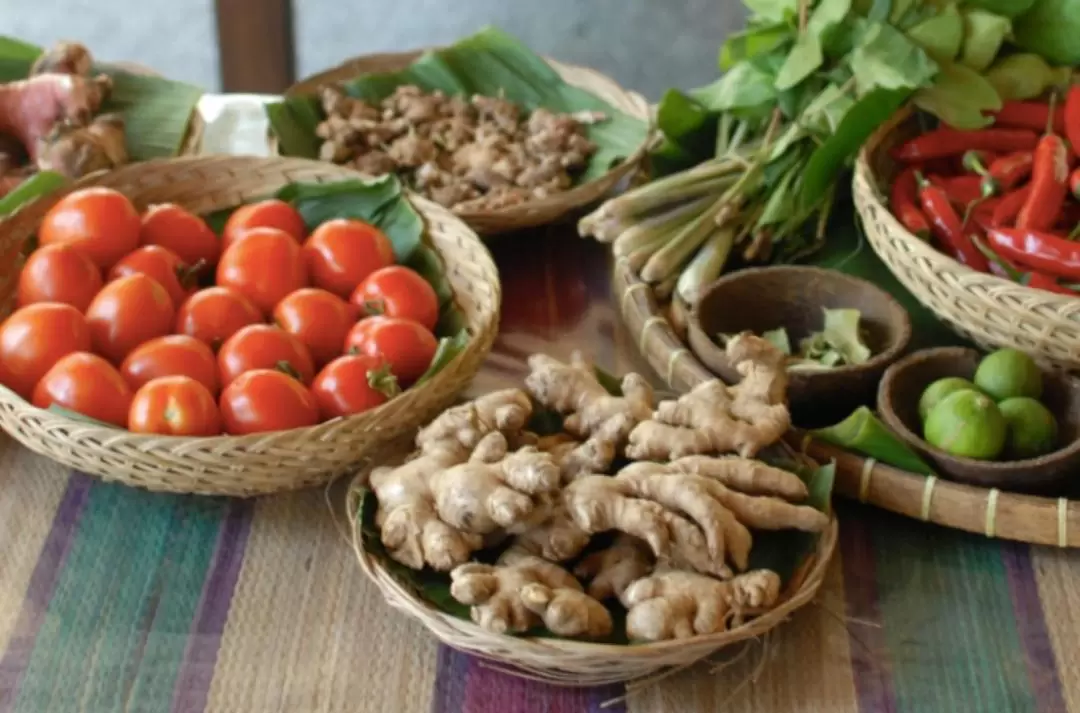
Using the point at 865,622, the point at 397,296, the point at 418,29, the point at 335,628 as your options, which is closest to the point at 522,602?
the point at 335,628

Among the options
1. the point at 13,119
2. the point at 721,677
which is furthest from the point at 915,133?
the point at 13,119

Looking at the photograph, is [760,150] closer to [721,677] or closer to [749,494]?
[749,494]

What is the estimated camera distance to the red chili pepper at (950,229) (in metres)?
1.21

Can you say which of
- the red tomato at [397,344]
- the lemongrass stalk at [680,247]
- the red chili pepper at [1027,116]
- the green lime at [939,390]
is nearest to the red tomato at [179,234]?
the red tomato at [397,344]

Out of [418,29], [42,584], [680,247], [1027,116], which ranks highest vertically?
[1027,116]

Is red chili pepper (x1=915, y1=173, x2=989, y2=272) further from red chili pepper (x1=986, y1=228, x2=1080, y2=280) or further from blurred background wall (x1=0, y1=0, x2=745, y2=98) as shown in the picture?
blurred background wall (x1=0, y1=0, x2=745, y2=98)

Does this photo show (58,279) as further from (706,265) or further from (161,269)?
(706,265)

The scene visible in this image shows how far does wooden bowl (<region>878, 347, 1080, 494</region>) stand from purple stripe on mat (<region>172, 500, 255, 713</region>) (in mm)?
567

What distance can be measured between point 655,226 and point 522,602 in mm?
604

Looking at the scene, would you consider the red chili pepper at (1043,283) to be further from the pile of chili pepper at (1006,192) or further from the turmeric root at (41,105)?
the turmeric root at (41,105)

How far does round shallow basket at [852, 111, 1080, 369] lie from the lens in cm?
102

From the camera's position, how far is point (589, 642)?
0.79 meters

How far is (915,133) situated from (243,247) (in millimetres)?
795

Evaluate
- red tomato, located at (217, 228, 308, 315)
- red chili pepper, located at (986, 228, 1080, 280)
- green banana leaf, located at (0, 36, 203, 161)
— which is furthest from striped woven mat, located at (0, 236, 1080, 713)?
green banana leaf, located at (0, 36, 203, 161)
